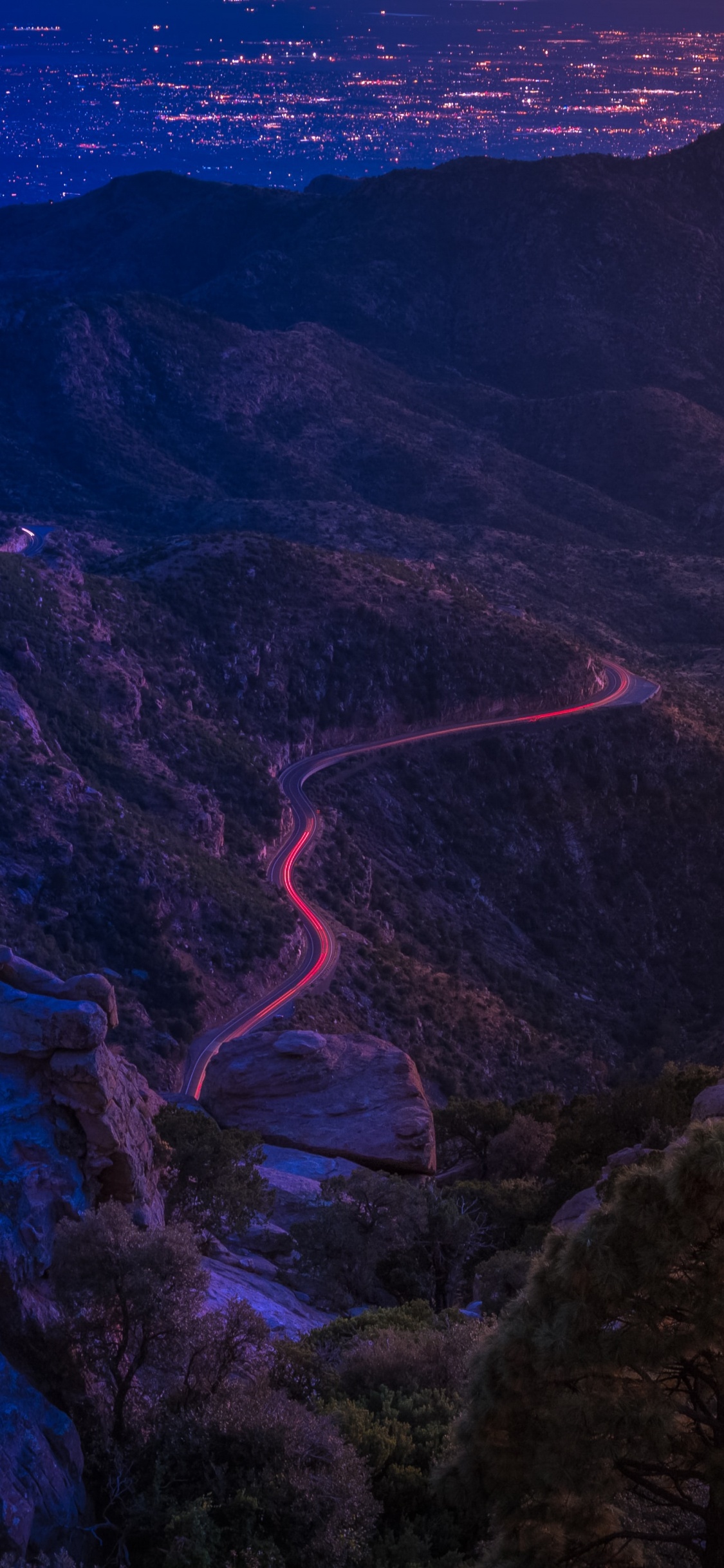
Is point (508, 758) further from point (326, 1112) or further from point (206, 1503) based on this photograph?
point (206, 1503)

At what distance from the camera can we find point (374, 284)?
16012cm

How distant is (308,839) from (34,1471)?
4462 cm

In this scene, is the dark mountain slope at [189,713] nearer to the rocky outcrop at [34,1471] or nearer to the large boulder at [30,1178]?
the large boulder at [30,1178]

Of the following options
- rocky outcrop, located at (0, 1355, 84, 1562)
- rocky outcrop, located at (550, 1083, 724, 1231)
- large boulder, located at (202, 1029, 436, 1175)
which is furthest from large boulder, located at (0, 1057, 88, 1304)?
large boulder, located at (202, 1029, 436, 1175)

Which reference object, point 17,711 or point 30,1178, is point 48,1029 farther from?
point 17,711

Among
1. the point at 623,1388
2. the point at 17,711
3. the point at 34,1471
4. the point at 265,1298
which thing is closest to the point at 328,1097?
the point at 265,1298

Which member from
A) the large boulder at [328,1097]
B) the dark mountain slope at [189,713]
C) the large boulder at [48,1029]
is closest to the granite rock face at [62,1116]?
the large boulder at [48,1029]

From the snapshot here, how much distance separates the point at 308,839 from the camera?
187 feet

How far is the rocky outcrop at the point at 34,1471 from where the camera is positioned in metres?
12.0

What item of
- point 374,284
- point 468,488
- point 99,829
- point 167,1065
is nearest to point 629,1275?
point 167,1065

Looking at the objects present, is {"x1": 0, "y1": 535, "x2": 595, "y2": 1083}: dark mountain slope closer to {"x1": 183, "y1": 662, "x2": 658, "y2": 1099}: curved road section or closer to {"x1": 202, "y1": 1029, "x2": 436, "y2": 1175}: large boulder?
{"x1": 183, "y1": 662, "x2": 658, "y2": 1099}: curved road section

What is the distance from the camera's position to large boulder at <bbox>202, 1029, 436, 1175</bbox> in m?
31.8

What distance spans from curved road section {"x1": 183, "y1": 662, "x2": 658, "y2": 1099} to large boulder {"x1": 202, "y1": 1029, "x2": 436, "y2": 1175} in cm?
291

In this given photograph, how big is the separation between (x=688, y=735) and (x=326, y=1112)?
4242 cm
